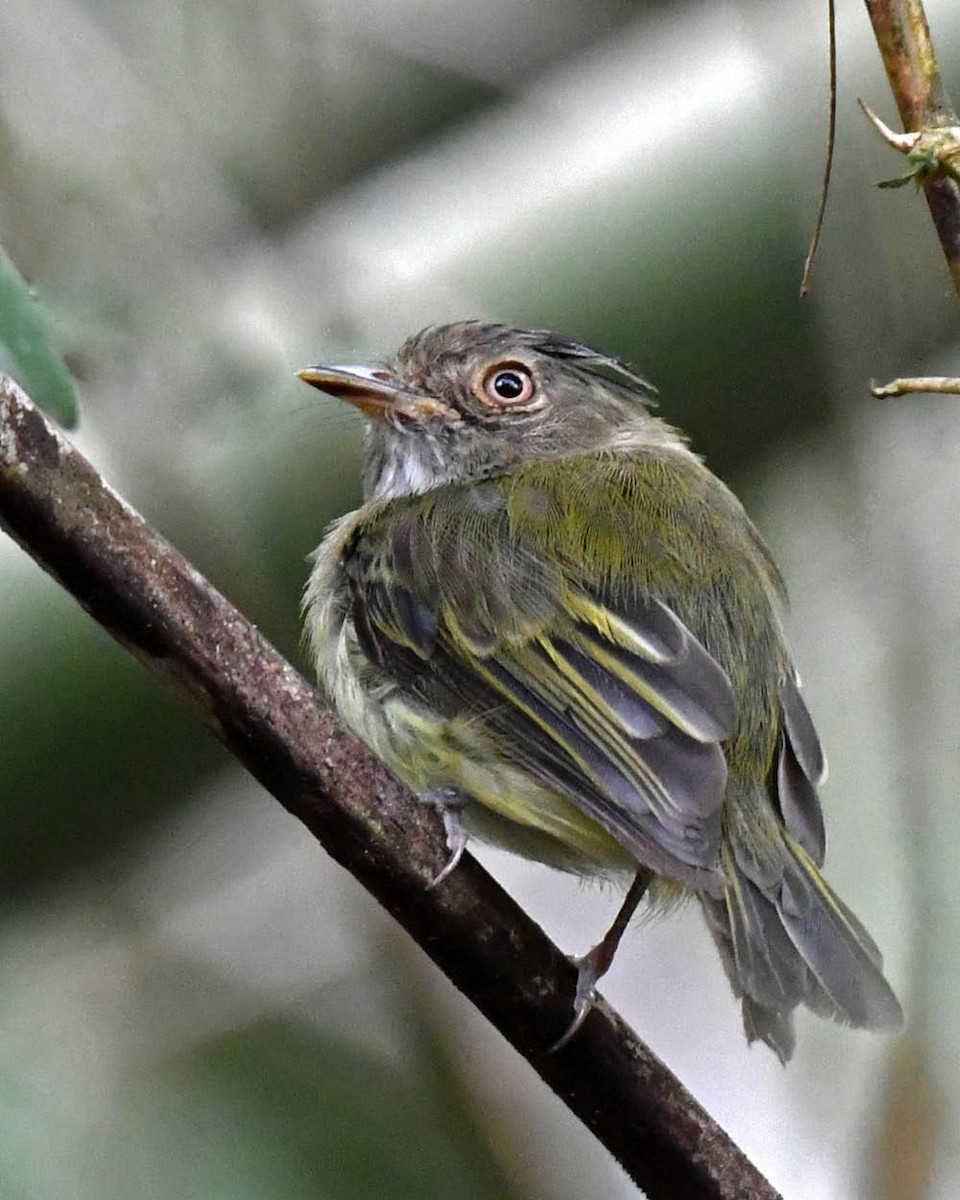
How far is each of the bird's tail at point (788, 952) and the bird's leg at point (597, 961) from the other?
178mm

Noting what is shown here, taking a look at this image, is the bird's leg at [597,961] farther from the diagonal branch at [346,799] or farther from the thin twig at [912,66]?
the thin twig at [912,66]

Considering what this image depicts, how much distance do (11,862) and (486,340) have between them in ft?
5.00

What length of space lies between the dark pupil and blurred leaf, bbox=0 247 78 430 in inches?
75.3

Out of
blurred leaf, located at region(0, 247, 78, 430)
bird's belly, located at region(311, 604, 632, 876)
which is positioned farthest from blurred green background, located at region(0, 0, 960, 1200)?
blurred leaf, located at region(0, 247, 78, 430)

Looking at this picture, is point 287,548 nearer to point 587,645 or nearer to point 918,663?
point 587,645

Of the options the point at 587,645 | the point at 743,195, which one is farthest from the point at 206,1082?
the point at 743,195

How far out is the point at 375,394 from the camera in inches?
156

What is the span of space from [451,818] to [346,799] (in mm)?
489

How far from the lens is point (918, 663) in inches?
136

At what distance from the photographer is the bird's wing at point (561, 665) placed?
2.95 metres

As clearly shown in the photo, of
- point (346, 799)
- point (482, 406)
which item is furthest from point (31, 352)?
point (482, 406)

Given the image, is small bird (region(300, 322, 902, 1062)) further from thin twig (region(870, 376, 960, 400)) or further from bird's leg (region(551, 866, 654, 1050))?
thin twig (region(870, 376, 960, 400))

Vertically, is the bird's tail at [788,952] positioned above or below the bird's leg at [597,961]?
below

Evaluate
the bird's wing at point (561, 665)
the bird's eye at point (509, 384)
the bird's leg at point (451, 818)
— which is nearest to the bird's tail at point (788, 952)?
the bird's wing at point (561, 665)
